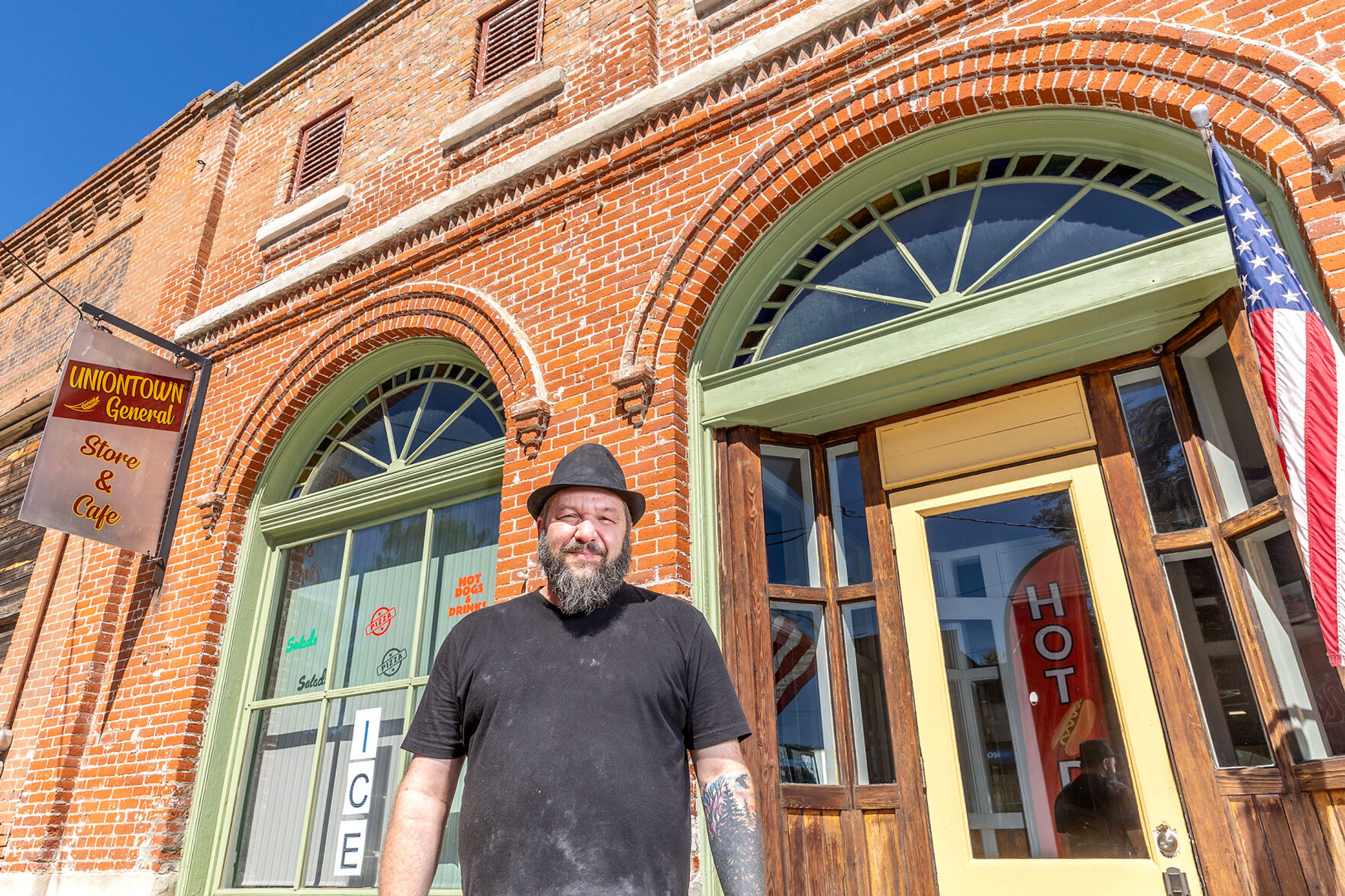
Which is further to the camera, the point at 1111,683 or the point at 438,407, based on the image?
the point at 438,407

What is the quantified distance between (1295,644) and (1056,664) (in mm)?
850

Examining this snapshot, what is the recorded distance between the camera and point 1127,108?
12.5 feet

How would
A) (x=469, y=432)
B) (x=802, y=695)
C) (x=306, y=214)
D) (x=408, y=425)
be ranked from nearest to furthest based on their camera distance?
(x=802, y=695) → (x=469, y=432) → (x=408, y=425) → (x=306, y=214)

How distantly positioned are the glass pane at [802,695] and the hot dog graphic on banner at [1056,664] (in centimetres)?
88

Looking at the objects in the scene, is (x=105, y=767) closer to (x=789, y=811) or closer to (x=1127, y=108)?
(x=789, y=811)

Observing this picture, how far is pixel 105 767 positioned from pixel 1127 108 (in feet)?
24.0

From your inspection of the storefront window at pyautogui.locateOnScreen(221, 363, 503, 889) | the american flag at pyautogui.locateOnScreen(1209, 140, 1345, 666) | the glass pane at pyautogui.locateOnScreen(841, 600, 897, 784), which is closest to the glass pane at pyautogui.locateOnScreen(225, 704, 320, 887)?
the storefront window at pyautogui.locateOnScreen(221, 363, 503, 889)

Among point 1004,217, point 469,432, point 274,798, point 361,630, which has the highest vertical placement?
point 1004,217

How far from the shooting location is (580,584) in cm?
235

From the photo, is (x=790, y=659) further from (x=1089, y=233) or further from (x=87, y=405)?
(x=87, y=405)

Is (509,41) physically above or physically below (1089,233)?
above

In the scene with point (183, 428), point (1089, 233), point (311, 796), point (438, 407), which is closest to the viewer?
point (1089, 233)

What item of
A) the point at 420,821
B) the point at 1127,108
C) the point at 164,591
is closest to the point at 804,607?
the point at 420,821

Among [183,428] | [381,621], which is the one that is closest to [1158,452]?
[381,621]
